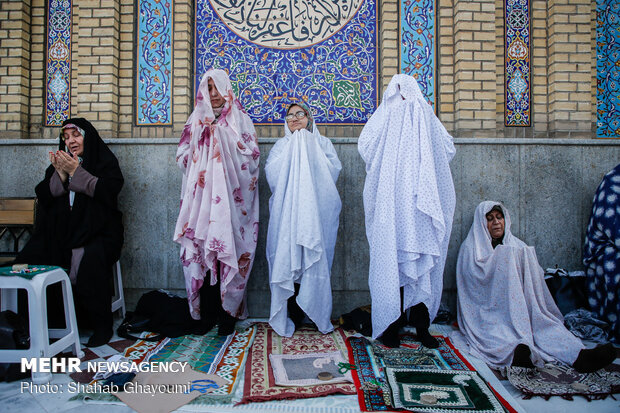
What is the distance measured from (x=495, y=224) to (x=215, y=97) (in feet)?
8.48

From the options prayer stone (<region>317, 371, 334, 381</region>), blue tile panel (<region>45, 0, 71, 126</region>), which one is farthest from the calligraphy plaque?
prayer stone (<region>317, 371, 334, 381</region>)

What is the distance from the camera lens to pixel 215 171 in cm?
305

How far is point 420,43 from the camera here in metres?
3.99

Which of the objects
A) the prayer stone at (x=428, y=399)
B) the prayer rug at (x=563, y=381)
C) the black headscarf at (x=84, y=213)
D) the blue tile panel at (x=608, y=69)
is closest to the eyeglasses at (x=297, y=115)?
the black headscarf at (x=84, y=213)

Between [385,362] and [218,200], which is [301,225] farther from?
[385,362]

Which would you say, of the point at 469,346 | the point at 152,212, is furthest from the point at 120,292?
the point at 469,346

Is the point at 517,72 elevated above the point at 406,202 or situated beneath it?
elevated above

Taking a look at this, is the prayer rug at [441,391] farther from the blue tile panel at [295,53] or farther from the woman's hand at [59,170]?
the woman's hand at [59,170]

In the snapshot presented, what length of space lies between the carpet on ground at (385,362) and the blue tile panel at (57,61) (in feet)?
12.5

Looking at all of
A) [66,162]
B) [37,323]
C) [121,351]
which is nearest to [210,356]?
[121,351]

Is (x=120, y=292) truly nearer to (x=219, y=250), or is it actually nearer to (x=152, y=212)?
(x=152, y=212)

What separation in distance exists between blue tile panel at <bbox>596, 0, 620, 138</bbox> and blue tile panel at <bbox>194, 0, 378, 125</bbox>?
233cm

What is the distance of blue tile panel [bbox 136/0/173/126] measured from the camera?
400 centimetres

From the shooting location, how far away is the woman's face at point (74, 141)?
323cm
